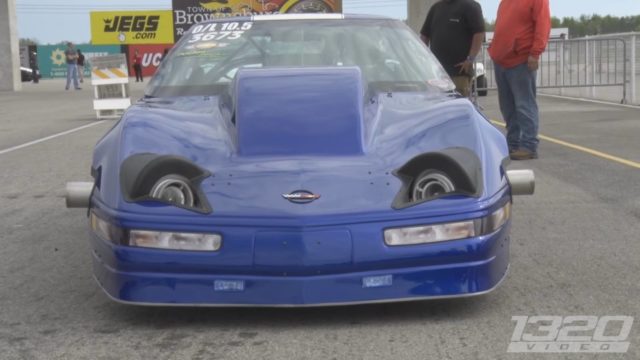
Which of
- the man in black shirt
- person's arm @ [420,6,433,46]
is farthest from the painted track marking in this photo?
person's arm @ [420,6,433,46]

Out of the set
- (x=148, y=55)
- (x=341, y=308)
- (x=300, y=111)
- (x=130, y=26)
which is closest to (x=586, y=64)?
(x=300, y=111)

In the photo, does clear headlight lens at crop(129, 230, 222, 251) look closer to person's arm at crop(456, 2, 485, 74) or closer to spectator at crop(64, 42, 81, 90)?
person's arm at crop(456, 2, 485, 74)

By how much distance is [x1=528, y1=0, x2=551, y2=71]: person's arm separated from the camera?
789 cm

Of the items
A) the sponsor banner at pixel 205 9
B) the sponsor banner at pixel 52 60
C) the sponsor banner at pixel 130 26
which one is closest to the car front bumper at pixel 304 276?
the sponsor banner at pixel 205 9

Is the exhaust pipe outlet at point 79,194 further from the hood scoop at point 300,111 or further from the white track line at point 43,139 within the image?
the white track line at point 43,139

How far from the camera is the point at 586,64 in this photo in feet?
60.0

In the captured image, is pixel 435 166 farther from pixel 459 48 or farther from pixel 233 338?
pixel 459 48

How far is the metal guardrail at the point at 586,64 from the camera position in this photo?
17234 mm

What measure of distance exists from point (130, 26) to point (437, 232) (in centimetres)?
5085

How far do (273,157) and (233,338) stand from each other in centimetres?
77

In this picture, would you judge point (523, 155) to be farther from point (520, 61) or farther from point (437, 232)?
point (437, 232)

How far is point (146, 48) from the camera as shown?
189 feet

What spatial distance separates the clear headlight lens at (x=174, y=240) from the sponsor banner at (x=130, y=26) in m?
50.0

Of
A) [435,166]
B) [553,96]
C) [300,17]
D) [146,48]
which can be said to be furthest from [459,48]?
[146,48]
